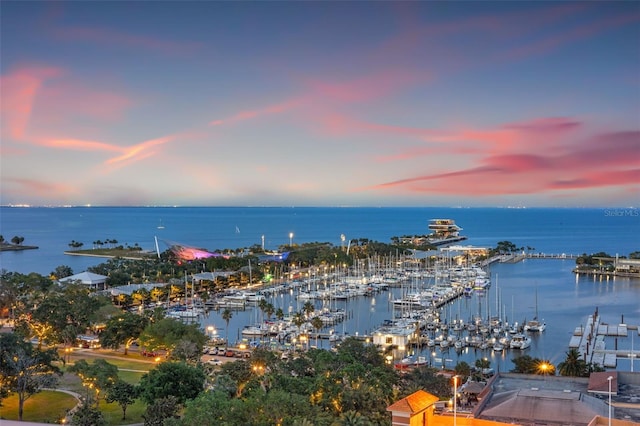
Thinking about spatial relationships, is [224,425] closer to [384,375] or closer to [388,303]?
[384,375]

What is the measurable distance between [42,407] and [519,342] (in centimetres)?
2821

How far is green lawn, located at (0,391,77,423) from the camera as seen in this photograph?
792 inches

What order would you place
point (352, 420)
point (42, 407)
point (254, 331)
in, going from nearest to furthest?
point (352, 420)
point (42, 407)
point (254, 331)

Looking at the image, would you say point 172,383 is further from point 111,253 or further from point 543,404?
point 111,253

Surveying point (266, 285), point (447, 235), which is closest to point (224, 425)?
point (266, 285)

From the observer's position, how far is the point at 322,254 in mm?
79188

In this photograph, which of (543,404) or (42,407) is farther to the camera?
(42,407)

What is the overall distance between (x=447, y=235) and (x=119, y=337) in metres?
121

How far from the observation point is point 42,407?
21234 mm

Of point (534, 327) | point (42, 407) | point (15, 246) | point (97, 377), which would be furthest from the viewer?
point (15, 246)

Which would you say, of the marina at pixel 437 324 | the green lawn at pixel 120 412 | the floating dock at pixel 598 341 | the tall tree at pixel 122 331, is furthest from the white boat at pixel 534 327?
the green lawn at pixel 120 412

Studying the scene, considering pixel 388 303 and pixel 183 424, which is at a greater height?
pixel 183 424

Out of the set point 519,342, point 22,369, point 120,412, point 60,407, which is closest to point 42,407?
point 60,407

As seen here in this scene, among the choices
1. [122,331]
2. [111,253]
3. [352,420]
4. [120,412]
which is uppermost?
[352,420]
